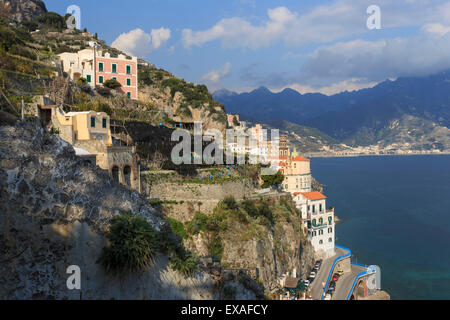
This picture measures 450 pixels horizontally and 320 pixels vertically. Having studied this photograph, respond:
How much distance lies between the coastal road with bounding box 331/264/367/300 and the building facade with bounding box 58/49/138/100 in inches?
1391

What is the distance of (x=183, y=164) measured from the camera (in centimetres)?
3238

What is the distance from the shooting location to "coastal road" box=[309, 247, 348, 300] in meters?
34.7

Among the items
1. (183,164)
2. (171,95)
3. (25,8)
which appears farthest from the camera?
(25,8)

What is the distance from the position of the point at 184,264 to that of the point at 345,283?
35193 mm

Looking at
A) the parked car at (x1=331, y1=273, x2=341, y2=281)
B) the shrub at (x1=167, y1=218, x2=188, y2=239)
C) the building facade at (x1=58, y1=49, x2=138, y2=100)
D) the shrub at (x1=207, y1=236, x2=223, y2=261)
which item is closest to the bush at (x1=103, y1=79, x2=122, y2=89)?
the building facade at (x1=58, y1=49, x2=138, y2=100)

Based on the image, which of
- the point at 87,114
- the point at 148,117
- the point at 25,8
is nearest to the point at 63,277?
the point at 87,114

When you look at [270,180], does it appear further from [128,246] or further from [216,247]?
[128,246]

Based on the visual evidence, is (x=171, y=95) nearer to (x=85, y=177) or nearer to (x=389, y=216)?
(x=85, y=177)

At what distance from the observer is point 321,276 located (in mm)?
39344

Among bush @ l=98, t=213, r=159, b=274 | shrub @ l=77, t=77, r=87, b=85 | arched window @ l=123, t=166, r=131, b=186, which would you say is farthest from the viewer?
shrub @ l=77, t=77, r=87, b=85

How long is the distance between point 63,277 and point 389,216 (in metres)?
82.3

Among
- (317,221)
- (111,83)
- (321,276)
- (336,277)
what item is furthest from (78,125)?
(336,277)

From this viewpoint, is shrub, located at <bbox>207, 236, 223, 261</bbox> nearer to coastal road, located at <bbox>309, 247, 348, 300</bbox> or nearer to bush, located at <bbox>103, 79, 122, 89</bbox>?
coastal road, located at <bbox>309, 247, 348, 300</bbox>

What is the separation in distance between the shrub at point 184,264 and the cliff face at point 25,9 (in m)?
82.1
